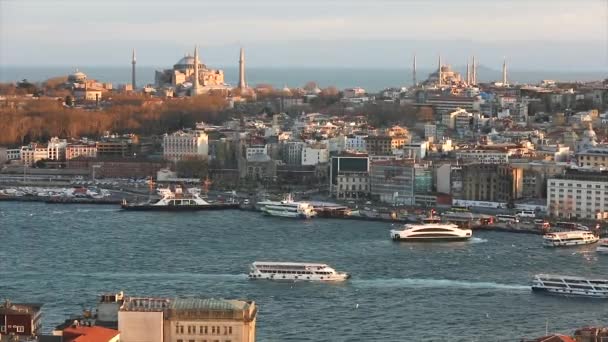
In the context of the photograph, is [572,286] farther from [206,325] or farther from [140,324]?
[140,324]

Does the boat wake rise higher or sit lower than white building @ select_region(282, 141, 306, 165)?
lower

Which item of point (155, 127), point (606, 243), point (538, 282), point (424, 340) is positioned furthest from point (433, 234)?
point (155, 127)

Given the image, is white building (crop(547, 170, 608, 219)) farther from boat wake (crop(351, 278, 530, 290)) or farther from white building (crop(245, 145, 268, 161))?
white building (crop(245, 145, 268, 161))

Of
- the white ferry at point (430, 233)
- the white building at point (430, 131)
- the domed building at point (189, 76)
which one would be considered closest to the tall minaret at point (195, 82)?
the domed building at point (189, 76)

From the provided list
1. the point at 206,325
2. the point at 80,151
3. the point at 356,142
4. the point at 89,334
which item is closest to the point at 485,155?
the point at 356,142

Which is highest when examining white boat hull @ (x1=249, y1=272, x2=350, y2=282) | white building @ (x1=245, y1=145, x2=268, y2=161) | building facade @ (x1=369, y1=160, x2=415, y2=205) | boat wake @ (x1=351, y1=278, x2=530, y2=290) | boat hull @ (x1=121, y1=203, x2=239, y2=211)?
white building @ (x1=245, y1=145, x2=268, y2=161)

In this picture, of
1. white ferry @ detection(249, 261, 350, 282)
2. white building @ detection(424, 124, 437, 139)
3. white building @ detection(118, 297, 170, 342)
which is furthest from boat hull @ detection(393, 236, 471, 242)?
white building @ detection(424, 124, 437, 139)

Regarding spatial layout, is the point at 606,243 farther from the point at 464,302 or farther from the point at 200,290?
the point at 200,290
